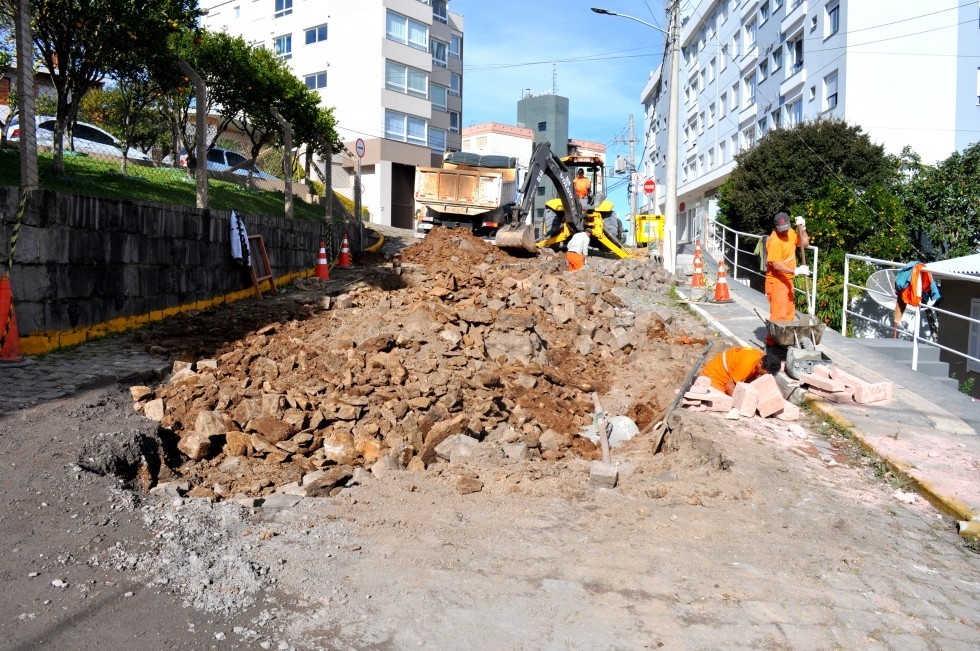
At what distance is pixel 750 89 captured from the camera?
37.1m

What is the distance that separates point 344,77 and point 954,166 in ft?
94.6

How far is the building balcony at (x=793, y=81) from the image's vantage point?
2986 centimetres

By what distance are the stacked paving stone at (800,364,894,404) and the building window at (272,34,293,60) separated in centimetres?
3997

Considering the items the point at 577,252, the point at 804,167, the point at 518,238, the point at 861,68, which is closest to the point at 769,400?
the point at 518,238

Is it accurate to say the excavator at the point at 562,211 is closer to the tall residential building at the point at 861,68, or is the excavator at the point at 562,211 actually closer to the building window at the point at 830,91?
the tall residential building at the point at 861,68

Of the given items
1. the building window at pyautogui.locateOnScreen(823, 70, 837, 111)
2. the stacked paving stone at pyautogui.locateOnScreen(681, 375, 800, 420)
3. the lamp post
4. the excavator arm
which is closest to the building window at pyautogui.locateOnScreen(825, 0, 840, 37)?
the building window at pyautogui.locateOnScreen(823, 70, 837, 111)

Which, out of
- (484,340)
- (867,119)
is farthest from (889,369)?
(867,119)

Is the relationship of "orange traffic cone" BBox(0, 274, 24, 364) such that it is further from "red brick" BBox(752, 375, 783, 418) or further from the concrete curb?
the concrete curb

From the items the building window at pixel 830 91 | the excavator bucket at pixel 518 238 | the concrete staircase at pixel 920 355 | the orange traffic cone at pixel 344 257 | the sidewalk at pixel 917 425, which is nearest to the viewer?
the sidewalk at pixel 917 425

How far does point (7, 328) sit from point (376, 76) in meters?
35.1

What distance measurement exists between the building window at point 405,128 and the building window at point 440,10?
10.2 metres

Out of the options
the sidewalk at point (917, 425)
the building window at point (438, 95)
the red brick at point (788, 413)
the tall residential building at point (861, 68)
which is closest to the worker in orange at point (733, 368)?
the red brick at point (788, 413)

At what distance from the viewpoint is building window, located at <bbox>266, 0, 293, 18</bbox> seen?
43106mm

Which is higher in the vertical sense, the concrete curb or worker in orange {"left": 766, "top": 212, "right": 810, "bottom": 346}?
worker in orange {"left": 766, "top": 212, "right": 810, "bottom": 346}
